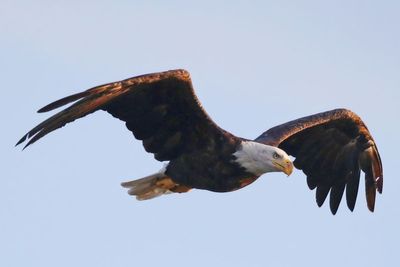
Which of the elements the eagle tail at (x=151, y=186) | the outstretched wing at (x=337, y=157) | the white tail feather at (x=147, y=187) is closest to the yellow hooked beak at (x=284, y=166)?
the eagle tail at (x=151, y=186)

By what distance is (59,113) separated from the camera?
591 inches

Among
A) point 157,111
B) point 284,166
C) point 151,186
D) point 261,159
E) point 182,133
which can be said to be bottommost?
point 284,166

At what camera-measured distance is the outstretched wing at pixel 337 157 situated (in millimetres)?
18938

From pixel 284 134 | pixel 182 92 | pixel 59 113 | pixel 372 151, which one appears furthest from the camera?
pixel 372 151

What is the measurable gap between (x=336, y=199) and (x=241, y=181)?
296 centimetres

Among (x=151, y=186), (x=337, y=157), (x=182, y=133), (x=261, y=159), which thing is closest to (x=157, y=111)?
(x=182, y=133)

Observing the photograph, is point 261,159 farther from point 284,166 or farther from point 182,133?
point 182,133

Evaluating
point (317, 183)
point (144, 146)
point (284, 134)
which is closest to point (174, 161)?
point (144, 146)

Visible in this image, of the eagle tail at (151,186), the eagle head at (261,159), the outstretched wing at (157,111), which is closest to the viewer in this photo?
the outstretched wing at (157,111)

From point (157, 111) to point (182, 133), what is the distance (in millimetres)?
501

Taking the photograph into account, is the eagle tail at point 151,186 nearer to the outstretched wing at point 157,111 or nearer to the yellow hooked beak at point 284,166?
the outstretched wing at point 157,111

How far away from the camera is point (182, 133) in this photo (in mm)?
16703

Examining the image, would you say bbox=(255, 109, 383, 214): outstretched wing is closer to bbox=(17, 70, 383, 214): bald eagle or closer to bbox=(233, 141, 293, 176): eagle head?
bbox=(17, 70, 383, 214): bald eagle

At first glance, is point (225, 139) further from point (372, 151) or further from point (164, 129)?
point (372, 151)
